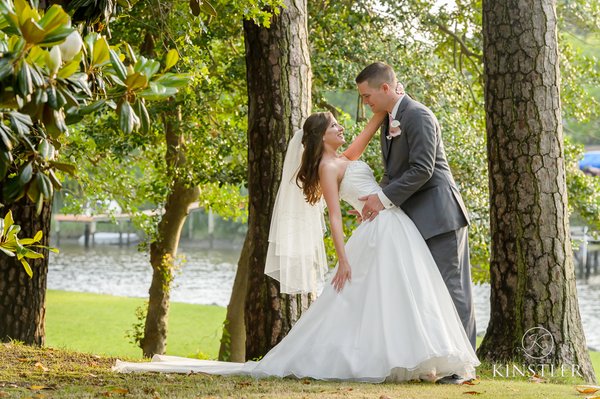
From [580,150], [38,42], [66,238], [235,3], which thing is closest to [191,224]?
[66,238]

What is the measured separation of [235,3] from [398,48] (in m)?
4.33

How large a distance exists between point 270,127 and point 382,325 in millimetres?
2121

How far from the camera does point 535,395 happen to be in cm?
447

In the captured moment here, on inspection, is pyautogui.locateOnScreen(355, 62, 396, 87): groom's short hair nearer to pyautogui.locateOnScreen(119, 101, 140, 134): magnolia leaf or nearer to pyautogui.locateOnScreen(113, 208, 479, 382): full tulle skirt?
pyautogui.locateOnScreen(113, 208, 479, 382): full tulle skirt

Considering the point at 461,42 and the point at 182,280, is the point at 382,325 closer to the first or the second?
the point at 461,42

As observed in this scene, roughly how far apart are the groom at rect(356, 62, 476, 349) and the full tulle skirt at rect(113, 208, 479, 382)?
0.11m

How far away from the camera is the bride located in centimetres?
476

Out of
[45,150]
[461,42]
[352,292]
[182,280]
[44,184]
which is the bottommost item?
[182,280]

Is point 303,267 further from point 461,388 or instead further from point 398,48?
point 398,48

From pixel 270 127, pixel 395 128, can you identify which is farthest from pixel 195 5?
pixel 270 127

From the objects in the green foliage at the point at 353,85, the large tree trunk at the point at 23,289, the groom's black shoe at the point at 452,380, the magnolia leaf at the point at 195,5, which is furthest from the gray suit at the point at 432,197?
the green foliage at the point at 353,85

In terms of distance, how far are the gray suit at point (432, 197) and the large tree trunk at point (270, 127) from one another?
134 cm

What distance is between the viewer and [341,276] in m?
5.04

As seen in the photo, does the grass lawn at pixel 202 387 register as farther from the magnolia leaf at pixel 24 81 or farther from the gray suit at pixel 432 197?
the magnolia leaf at pixel 24 81
